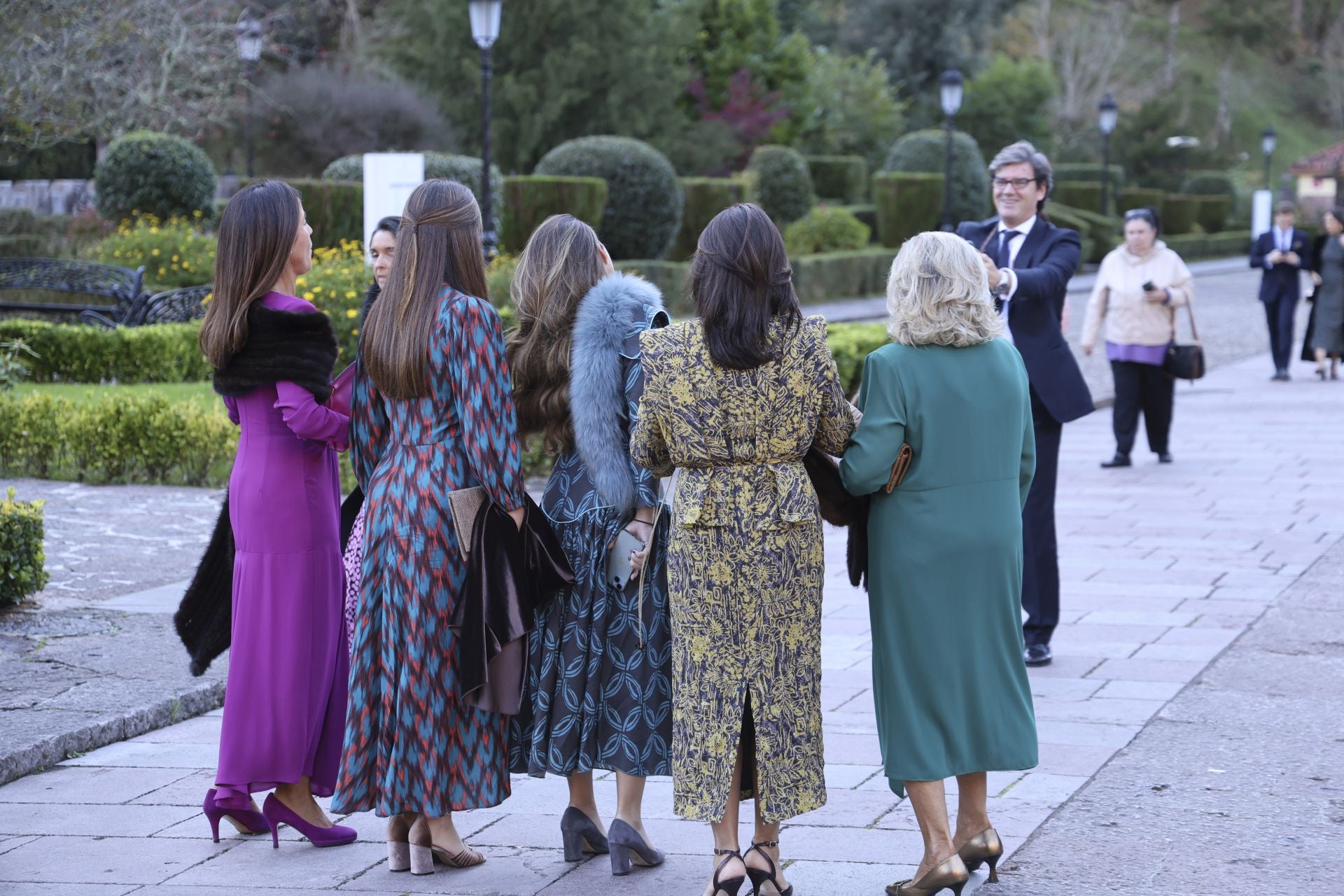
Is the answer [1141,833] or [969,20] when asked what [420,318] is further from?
[969,20]

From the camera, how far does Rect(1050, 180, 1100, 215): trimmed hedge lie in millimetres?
44875

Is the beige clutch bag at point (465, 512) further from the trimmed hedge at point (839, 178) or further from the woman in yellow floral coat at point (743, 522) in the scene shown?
the trimmed hedge at point (839, 178)

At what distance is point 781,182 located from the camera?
30.4 metres

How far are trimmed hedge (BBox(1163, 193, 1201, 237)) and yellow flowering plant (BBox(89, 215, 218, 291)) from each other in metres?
36.6

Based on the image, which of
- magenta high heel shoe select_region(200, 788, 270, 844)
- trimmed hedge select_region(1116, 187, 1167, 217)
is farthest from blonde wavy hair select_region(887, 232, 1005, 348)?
trimmed hedge select_region(1116, 187, 1167, 217)

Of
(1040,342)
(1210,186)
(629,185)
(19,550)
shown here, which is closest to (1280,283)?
(629,185)

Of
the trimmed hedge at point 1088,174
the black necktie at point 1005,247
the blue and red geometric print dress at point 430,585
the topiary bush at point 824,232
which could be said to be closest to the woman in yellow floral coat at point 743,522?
the blue and red geometric print dress at point 430,585

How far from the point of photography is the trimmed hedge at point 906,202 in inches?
1282

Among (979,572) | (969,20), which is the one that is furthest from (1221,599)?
(969,20)

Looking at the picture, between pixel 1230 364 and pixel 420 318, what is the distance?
16.7 m

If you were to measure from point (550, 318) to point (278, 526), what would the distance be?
0.94 meters

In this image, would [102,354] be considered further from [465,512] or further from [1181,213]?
[1181,213]

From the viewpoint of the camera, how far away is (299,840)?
14.5ft

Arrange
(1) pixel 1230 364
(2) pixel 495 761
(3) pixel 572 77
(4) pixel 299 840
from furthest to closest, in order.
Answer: (3) pixel 572 77, (1) pixel 1230 364, (4) pixel 299 840, (2) pixel 495 761
